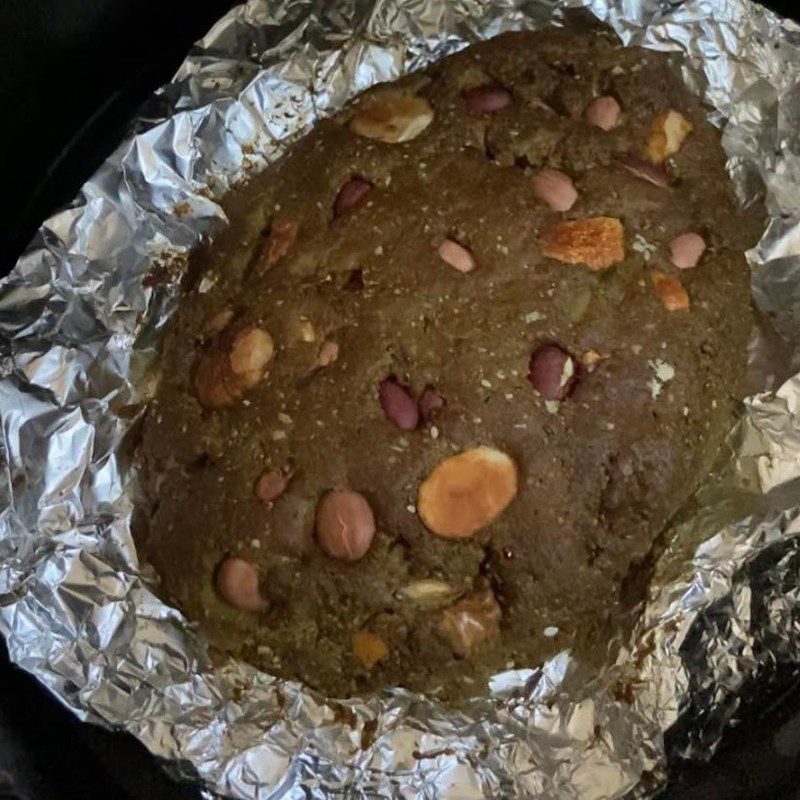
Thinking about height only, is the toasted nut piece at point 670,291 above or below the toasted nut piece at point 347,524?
above

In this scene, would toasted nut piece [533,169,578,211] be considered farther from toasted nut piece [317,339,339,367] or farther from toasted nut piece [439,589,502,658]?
toasted nut piece [439,589,502,658]

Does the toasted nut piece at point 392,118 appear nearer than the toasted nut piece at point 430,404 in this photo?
No

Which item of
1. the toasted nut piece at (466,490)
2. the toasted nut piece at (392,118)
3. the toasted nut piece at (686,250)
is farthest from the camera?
the toasted nut piece at (392,118)

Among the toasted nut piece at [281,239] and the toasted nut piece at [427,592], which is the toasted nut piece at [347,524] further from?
the toasted nut piece at [281,239]

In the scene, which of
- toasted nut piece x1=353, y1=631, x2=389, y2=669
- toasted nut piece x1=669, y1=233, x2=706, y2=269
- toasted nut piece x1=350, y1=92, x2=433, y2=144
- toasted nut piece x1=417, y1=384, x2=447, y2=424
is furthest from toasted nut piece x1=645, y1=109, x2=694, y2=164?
toasted nut piece x1=353, y1=631, x2=389, y2=669

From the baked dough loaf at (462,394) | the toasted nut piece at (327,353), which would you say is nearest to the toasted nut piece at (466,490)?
the baked dough loaf at (462,394)

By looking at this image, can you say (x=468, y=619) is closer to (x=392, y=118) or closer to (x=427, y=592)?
(x=427, y=592)
